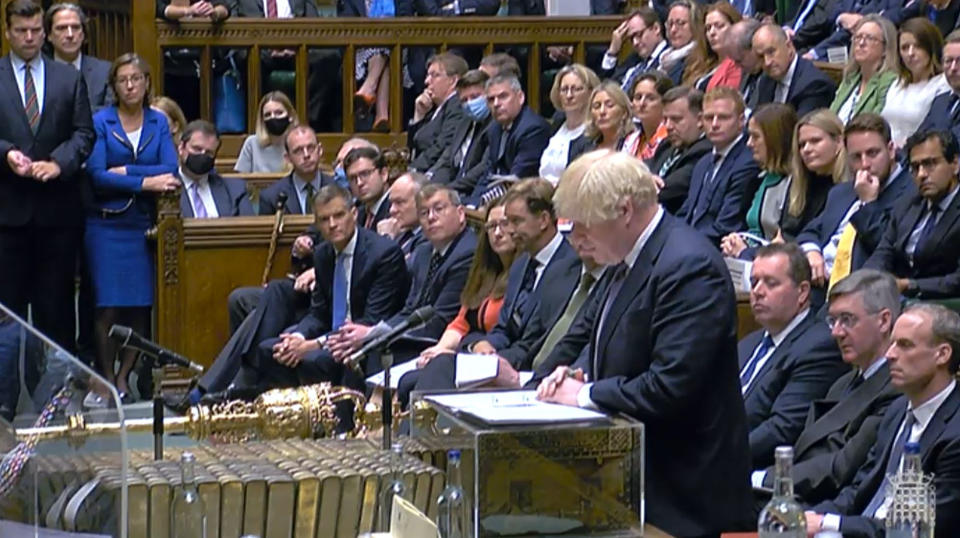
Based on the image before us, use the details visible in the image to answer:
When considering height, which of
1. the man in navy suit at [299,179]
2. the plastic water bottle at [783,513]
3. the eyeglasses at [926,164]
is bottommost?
the plastic water bottle at [783,513]

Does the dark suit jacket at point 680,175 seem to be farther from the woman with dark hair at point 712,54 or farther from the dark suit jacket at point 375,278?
the dark suit jacket at point 375,278

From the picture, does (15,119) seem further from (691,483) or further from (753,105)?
(691,483)

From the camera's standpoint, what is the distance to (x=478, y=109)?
1093 cm

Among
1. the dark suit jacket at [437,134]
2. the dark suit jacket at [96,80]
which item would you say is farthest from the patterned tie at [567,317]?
the dark suit jacket at [437,134]

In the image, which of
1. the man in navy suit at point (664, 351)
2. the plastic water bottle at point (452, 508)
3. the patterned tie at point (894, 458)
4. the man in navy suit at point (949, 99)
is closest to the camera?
the plastic water bottle at point (452, 508)

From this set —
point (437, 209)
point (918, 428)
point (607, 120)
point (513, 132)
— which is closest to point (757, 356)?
point (918, 428)

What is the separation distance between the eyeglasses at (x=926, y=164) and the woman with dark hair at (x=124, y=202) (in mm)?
3925

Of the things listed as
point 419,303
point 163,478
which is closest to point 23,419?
point 163,478

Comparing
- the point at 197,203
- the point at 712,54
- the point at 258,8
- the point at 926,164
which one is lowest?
the point at 197,203

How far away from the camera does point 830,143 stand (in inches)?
315

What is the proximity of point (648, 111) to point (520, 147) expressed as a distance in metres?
0.88

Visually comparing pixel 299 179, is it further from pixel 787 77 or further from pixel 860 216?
pixel 860 216

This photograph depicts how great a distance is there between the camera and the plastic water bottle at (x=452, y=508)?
3.79m

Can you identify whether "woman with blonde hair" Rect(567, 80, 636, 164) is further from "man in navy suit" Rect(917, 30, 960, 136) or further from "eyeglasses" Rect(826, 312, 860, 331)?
"eyeglasses" Rect(826, 312, 860, 331)
